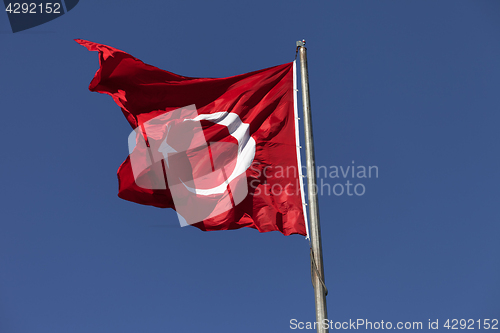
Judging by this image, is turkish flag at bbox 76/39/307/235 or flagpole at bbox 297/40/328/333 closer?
flagpole at bbox 297/40/328/333

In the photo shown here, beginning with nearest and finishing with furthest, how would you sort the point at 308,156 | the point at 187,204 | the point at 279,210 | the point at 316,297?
the point at 316,297 → the point at 308,156 → the point at 279,210 → the point at 187,204

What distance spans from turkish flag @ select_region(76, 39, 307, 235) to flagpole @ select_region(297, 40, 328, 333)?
0.86 metres

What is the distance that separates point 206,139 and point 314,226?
170 inches

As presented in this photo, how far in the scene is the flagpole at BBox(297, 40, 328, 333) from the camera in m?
8.49

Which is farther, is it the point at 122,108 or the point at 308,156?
the point at 122,108

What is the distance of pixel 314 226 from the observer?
891cm

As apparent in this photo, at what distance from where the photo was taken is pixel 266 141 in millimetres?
10938

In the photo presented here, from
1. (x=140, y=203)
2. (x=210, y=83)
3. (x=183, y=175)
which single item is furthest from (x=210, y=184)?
(x=210, y=83)

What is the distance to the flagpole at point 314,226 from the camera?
849 cm

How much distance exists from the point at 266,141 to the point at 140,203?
3.65m

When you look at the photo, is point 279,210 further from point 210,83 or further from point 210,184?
point 210,83

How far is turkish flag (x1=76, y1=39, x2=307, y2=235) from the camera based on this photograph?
10.8 m

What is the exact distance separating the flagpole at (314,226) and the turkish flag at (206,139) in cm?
86

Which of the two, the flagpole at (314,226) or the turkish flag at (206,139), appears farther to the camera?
the turkish flag at (206,139)
